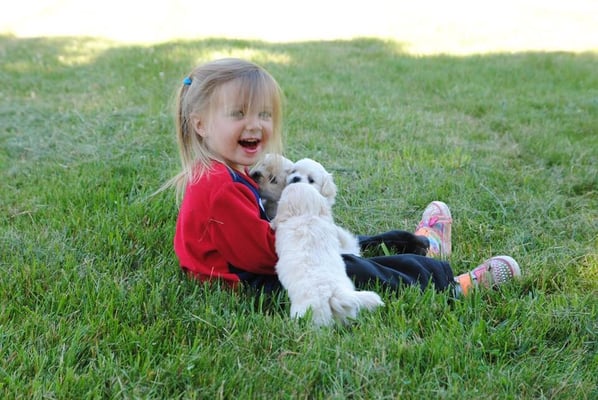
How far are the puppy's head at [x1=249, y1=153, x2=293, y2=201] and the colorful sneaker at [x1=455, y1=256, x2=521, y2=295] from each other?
46.3 inches

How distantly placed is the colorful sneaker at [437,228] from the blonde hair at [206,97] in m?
1.17

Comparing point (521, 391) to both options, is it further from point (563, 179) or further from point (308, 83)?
point (308, 83)

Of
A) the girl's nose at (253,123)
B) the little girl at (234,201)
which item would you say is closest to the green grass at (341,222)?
the little girl at (234,201)

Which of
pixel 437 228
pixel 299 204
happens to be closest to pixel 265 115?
pixel 299 204

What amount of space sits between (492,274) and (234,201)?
1.41 m

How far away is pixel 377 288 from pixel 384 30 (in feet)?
38.7

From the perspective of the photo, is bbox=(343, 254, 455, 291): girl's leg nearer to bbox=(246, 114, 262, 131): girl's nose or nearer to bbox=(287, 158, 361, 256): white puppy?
bbox=(287, 158, 361, 256): white puppy

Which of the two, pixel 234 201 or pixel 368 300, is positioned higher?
pixel 234 201

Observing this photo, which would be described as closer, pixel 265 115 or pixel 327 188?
pixel 265 115

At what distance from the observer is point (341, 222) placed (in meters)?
4.00

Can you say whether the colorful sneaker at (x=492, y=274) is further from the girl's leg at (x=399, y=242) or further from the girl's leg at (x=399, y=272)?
the girl's leg at (x=399, y=242)

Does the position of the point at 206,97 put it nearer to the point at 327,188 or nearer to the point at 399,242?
the point at 327,188

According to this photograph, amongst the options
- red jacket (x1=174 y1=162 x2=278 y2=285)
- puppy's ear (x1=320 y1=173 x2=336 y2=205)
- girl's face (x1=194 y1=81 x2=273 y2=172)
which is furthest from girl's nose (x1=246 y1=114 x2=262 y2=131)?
puppy's ear (x1=320 y1=173 x2=336 y2=205)

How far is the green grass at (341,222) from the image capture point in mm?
2191
